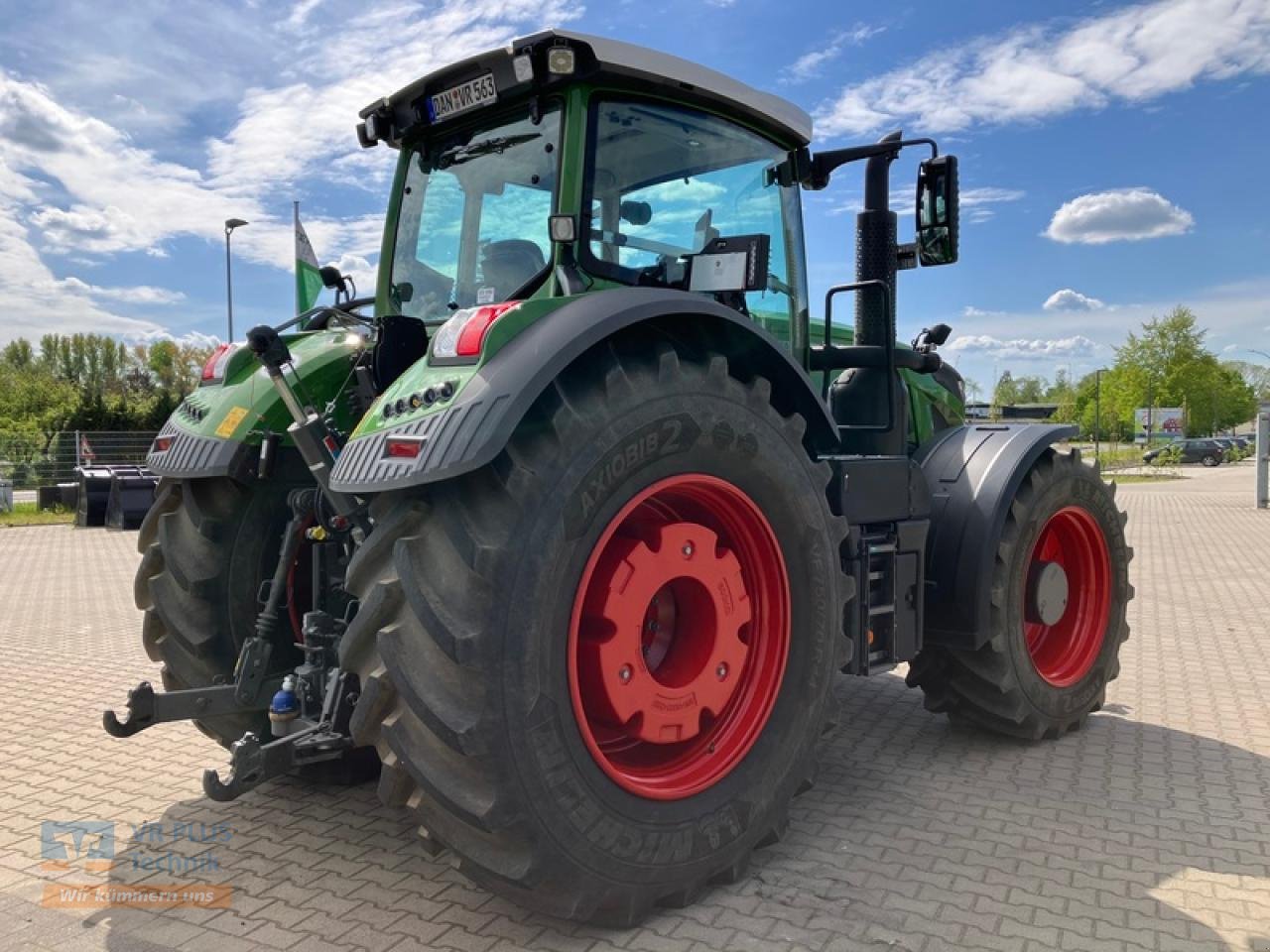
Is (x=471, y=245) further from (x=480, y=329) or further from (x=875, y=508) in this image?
(x=875, y=508)

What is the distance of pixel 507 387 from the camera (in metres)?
2.55

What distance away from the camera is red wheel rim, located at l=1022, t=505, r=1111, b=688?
4.90 metres

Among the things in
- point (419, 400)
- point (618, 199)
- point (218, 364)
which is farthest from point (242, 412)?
point (618, 199)

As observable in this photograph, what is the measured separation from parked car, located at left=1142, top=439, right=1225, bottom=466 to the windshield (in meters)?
46.7

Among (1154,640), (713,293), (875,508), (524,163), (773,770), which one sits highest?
(524,163)

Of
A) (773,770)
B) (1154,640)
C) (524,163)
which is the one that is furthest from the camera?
(1154,640)

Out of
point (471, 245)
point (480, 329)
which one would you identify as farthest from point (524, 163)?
point (480, 329)

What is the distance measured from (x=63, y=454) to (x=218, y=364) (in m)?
23.0

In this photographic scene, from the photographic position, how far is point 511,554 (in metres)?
2.53

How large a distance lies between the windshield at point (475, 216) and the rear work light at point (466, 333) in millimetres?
605

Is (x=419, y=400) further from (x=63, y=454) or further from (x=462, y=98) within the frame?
(x=63, y=454)

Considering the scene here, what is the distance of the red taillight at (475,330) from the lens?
2711 millimetres

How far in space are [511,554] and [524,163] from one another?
65.7 inches

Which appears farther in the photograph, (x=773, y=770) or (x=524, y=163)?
(x=524, y=163)
